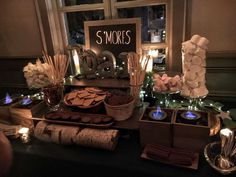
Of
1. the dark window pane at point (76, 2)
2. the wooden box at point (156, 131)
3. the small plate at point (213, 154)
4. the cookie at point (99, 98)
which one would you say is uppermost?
the dark window pane at point (76, 2)

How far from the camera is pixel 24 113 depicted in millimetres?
1253

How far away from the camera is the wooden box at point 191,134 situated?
920 millimetres

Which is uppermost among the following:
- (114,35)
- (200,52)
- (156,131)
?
(114,35)

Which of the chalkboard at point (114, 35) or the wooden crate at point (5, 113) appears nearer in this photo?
the wooden crate at point (5, 113)

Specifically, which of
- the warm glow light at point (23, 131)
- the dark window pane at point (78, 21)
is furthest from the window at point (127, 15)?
the warm glow light at point (23, 131)

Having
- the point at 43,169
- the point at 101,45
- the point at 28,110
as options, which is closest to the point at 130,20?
the point at 101,45

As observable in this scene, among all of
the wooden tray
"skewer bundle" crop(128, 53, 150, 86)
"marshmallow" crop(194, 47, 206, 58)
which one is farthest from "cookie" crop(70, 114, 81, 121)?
"marshmallow" crop(194, 47, 206, 58)

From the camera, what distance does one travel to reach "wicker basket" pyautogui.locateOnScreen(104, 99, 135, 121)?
44.0 inches

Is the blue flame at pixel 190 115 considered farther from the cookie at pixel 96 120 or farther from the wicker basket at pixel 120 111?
the cookie at pixel 96 120

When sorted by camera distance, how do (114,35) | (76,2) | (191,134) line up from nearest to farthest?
(191,134) → (114,35) → (76,2)

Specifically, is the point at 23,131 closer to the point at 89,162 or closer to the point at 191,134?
the point at 89,162

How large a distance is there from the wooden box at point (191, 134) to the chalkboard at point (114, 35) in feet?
2.58

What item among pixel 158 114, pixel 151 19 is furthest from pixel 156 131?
pixel 151 19

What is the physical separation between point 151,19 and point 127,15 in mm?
194
